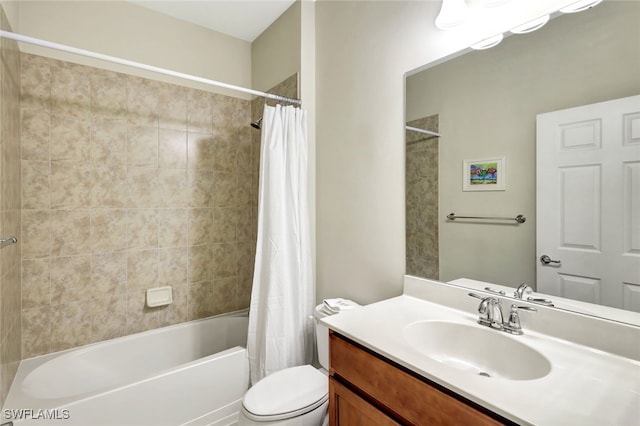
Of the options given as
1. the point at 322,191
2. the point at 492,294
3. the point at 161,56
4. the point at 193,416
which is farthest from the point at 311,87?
the point at 193,416

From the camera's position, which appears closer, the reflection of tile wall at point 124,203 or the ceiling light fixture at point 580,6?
the ceiling light fixture at point 580,6

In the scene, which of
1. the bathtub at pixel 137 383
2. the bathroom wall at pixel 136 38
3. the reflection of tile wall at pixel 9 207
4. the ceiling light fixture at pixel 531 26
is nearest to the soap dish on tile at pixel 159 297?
the bathtub at pixel 137 383

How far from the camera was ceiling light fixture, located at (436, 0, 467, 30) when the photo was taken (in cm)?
122

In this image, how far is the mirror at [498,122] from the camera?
928mm

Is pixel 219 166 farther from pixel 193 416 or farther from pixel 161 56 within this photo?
pixel 193 416

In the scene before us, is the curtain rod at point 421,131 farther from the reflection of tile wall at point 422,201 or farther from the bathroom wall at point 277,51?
the bathroom wall at point 277,51

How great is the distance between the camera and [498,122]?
1187 millimetres

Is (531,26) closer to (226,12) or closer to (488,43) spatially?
(488,43)

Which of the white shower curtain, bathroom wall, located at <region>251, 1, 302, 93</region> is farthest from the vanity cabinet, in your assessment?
bathroom wall, located at <region>251, 1, 302, 93</region>

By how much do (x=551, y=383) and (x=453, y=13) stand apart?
133 cm

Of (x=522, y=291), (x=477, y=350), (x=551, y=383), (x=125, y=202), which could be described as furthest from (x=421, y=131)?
(x=125, y=202)

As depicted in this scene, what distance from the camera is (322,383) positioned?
145cm

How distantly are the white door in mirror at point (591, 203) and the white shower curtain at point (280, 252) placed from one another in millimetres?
1251

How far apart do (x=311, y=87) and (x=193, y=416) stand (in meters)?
2.19
